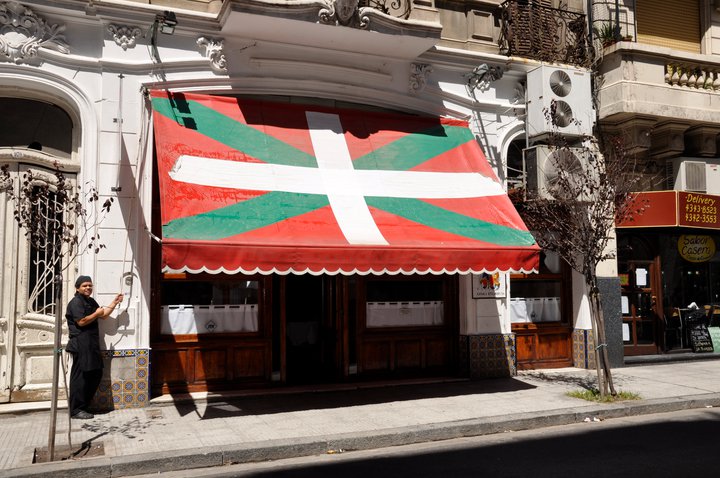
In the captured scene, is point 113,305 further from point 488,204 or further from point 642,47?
point 642,47

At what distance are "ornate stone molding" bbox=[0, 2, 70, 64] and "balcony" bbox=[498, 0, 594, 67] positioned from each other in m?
7.52

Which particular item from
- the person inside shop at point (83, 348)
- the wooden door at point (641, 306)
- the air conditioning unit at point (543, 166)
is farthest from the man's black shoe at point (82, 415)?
the wooden door at point (641, 306)

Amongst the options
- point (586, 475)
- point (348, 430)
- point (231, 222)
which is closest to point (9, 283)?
point (231, 222)

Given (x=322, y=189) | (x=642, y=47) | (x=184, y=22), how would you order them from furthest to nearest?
(x=642, y=47), (x=184, y=22), (x=322, y=189)

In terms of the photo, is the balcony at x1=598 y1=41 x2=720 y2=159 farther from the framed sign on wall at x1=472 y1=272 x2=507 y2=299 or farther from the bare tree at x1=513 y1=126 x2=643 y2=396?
the framed sign on wall at x1=472 y1=272 x2=507 y2=299

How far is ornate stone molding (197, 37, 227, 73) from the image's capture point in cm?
995

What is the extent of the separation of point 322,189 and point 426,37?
3174mm

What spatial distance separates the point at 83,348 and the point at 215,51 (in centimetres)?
461

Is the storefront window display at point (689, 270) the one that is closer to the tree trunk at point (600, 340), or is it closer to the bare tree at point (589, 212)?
the bare tree at point (589, 212)

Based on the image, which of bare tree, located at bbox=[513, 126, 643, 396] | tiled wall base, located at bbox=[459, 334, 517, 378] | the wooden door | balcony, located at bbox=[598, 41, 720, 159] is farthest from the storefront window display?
tiled wall base, located at bbox=[459, 334, 517, 378]

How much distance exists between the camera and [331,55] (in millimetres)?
10758

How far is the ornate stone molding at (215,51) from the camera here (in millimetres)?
9953

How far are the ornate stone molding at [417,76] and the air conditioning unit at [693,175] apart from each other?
229 inches

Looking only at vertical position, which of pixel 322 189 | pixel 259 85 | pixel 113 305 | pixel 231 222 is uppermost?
pixel 259 85
